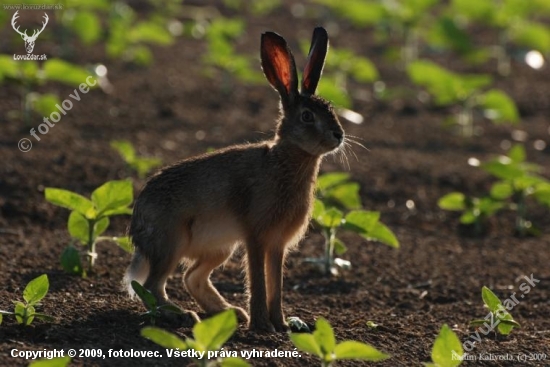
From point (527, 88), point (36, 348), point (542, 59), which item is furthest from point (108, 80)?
point (36, 348)

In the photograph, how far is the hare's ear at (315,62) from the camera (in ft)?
20.6

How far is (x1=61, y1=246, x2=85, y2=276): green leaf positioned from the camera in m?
6.63

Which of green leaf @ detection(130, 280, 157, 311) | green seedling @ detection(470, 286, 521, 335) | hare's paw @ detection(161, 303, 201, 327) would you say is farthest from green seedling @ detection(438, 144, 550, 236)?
green leaf @ detection(130, 280, 157, 311)

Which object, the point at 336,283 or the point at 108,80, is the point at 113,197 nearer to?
the point at 336,283

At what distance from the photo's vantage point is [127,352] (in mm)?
5270

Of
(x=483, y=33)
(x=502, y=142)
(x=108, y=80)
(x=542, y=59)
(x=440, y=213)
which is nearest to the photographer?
(x=440, y=213)

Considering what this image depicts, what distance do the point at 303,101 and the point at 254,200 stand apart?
625 mm

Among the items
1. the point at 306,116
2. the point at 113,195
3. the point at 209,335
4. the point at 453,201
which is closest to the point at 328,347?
the point at 209,335

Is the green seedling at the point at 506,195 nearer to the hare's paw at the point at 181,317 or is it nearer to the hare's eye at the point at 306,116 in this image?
the hare's eye at the point at 306,116

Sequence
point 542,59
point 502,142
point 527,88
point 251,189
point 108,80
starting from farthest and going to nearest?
point 542,59, point 527,88, point 108,80, point 502,142, point 251,189

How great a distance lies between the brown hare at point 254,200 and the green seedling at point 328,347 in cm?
126

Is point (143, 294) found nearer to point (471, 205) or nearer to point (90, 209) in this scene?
point (90, 209)

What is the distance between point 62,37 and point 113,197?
6748 mm

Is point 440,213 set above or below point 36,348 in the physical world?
above
